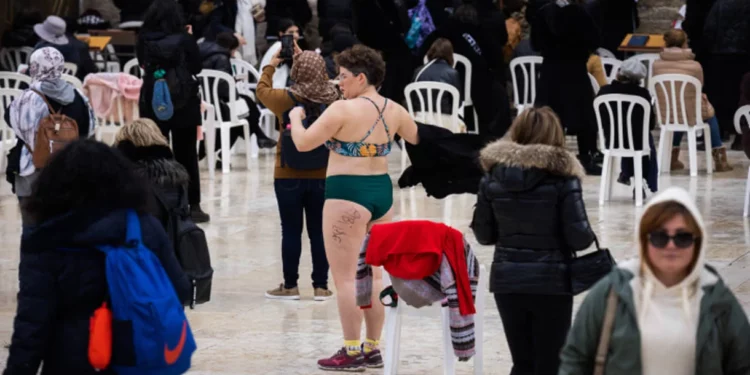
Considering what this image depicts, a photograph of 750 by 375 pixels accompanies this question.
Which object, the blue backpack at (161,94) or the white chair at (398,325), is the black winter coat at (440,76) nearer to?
the blue backpack at (161,94)

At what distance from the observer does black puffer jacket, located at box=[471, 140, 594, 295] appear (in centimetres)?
523

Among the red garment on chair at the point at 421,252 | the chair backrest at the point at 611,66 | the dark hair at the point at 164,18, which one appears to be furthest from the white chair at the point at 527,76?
the red garment on chair at the point at 421,252

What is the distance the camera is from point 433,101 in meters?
13.0

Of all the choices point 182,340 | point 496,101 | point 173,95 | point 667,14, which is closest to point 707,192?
point 496,101

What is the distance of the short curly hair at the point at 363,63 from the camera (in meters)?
6.38

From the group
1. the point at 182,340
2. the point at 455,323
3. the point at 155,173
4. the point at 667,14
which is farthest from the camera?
the point at 667,14

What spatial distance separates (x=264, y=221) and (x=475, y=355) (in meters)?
5.11

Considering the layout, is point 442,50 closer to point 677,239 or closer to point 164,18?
point 164,18

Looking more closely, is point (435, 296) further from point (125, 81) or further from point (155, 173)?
point (125, 81)

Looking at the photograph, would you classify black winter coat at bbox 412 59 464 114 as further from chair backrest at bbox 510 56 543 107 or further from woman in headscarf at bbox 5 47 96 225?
woman in headscarf at bbox 5 47 96 225

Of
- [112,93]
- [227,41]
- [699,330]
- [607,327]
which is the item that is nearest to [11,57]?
[227,41]

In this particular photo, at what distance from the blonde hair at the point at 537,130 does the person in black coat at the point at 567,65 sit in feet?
25.7

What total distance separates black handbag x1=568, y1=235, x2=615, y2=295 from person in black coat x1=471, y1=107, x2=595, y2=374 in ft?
0.09

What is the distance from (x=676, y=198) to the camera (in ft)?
11.6
